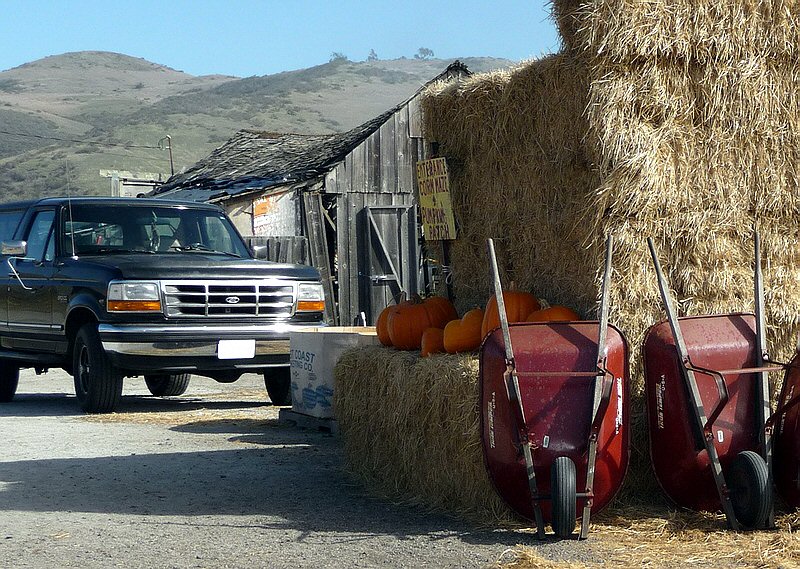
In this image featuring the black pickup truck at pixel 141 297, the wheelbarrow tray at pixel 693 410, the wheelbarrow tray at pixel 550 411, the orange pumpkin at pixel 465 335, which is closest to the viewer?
the wheelbarrow tray at pixel 550 411

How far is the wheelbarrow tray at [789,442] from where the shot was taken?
5.75m

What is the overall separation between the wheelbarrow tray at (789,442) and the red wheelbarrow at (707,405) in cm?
11

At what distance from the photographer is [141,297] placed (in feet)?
34.8

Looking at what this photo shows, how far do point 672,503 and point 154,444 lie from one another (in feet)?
14.4

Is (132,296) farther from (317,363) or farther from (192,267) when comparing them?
(317,363)

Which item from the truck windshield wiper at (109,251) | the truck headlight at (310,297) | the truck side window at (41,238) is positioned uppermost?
the truck side window at (41,238)

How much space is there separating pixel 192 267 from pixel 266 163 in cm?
1330

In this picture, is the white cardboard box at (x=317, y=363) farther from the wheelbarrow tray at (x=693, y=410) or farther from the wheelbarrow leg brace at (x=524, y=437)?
the wheelbarrow leg brace at (x=524, y=437)

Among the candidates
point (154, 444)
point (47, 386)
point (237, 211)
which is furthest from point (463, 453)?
point (237, 211)

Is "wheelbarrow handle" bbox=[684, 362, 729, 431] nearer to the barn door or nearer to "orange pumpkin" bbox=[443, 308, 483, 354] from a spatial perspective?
"orange pumpkin" bbox=[443, 308, 483, 354]

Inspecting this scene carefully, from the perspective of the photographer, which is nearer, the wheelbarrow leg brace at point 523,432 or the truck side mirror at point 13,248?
the wheelbarrow leg brace at point 523,432

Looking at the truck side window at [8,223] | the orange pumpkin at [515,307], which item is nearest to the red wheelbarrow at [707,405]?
the orange pumpkin at [515,307]

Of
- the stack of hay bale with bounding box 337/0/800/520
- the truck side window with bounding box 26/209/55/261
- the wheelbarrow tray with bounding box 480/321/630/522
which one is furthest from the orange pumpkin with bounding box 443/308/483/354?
the truck side window with bounding box 26/209/55/261

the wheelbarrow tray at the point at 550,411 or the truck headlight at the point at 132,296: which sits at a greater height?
the truck headlight at the point at 132,296
